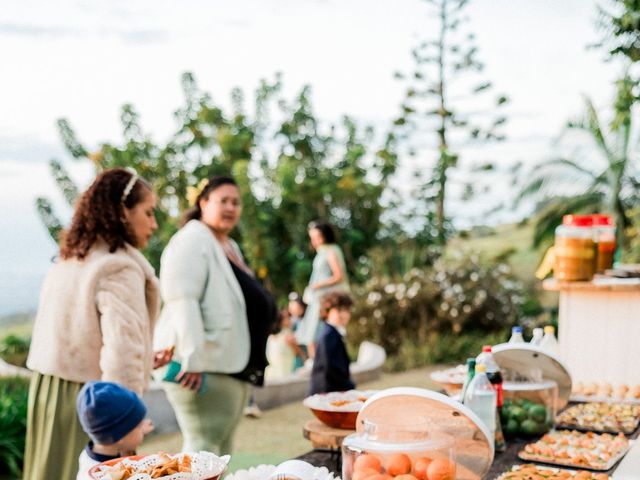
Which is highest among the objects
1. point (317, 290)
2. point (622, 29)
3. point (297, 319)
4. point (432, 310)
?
point (622, 29)

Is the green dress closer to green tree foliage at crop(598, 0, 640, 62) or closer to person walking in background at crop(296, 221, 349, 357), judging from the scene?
person walking in background at crop(296, 221, 349, 357)

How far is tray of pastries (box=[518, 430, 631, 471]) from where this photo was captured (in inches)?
104

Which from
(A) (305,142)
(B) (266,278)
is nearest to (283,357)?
(B) (266,278)

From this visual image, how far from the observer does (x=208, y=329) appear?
12.7ft

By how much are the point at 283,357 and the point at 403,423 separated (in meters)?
6.71

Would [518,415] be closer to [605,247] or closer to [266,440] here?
[605,247]

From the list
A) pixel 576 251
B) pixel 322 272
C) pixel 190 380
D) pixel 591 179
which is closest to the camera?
pixel 190 380

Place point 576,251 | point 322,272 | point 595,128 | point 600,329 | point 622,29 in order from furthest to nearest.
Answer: point 595,128 < point 322,272 < point 622,29 < point 600,329 < point 576,251

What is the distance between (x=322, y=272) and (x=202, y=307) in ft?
15.8

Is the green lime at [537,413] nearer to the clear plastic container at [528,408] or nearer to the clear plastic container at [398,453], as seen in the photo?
the clear plastic container at [528,408]

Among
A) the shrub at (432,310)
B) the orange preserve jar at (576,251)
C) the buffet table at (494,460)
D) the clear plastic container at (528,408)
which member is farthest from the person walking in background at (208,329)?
the shrub at (432,310)

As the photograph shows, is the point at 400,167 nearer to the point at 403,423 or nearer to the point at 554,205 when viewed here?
the point at 554,205

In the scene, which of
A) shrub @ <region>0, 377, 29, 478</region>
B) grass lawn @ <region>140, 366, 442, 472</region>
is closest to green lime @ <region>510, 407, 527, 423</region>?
grass lawn @ <region>140, 366, 442, 472</region>

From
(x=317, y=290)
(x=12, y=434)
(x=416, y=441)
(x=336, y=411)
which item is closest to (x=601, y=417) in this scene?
(x=336, y=411)
